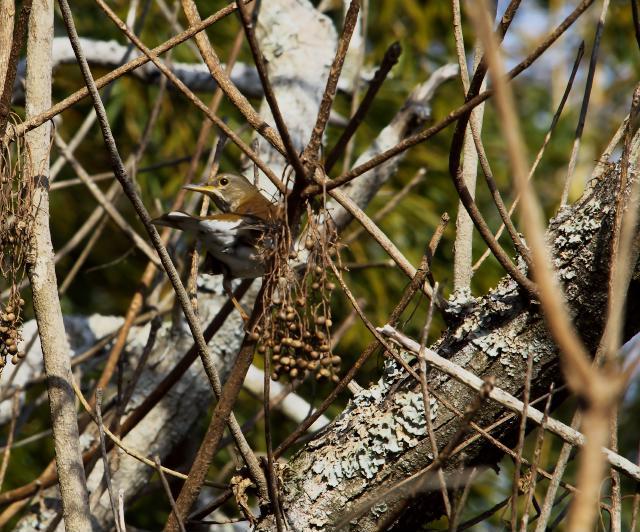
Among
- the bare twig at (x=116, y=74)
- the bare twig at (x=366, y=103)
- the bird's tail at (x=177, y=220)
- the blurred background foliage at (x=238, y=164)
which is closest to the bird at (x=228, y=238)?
the bird's tail at (x=177, y=220)

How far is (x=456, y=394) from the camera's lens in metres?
1.43

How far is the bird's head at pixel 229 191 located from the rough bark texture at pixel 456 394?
1053mm

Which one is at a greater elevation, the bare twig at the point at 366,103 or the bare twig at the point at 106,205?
the bare twig at the point at 106,205

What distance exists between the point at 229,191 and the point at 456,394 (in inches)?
49.2

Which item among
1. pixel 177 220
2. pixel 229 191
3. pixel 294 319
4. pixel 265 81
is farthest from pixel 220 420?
pixel 229 191

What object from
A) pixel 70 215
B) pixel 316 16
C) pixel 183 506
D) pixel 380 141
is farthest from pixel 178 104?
pixel 183 506

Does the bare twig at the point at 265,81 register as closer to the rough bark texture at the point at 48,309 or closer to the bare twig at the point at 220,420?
the bare twig at the point at 220,420

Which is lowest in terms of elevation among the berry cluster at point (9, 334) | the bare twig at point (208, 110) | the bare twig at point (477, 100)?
the berry cluster at point (9, 334)

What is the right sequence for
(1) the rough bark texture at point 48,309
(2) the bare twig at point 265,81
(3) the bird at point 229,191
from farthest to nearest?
1. (3) the bird at point 229,191
2. (1) the rough bark texture at point 48,309
3. (2) the bare twig at point 265,81

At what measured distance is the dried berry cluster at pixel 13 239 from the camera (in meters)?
1.32

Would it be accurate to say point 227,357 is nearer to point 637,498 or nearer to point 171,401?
point 171,401

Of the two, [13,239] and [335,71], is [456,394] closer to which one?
[335,71]

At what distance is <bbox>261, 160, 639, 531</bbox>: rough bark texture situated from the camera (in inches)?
53.6

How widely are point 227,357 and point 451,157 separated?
4.99 feet
